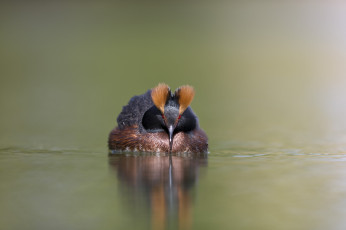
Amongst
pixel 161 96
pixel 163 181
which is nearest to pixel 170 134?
pixel 161 96

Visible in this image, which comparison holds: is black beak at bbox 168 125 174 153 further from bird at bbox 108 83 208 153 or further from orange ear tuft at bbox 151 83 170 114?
orange ear tuft at bbox 151 83 170 114

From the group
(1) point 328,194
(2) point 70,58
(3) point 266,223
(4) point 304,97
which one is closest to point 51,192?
(3) point 266,223

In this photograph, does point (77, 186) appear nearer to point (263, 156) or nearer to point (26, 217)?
point (26, 217)

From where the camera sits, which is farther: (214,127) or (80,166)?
(214,127)

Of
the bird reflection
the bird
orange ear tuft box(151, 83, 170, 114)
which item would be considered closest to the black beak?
the bird

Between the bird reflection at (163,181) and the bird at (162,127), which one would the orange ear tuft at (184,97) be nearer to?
the bird at (162,127)

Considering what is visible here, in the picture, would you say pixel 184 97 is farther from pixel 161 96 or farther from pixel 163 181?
pixel 163 181

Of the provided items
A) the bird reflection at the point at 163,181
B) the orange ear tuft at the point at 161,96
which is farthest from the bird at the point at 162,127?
the bird reflection at the point at 163,181
